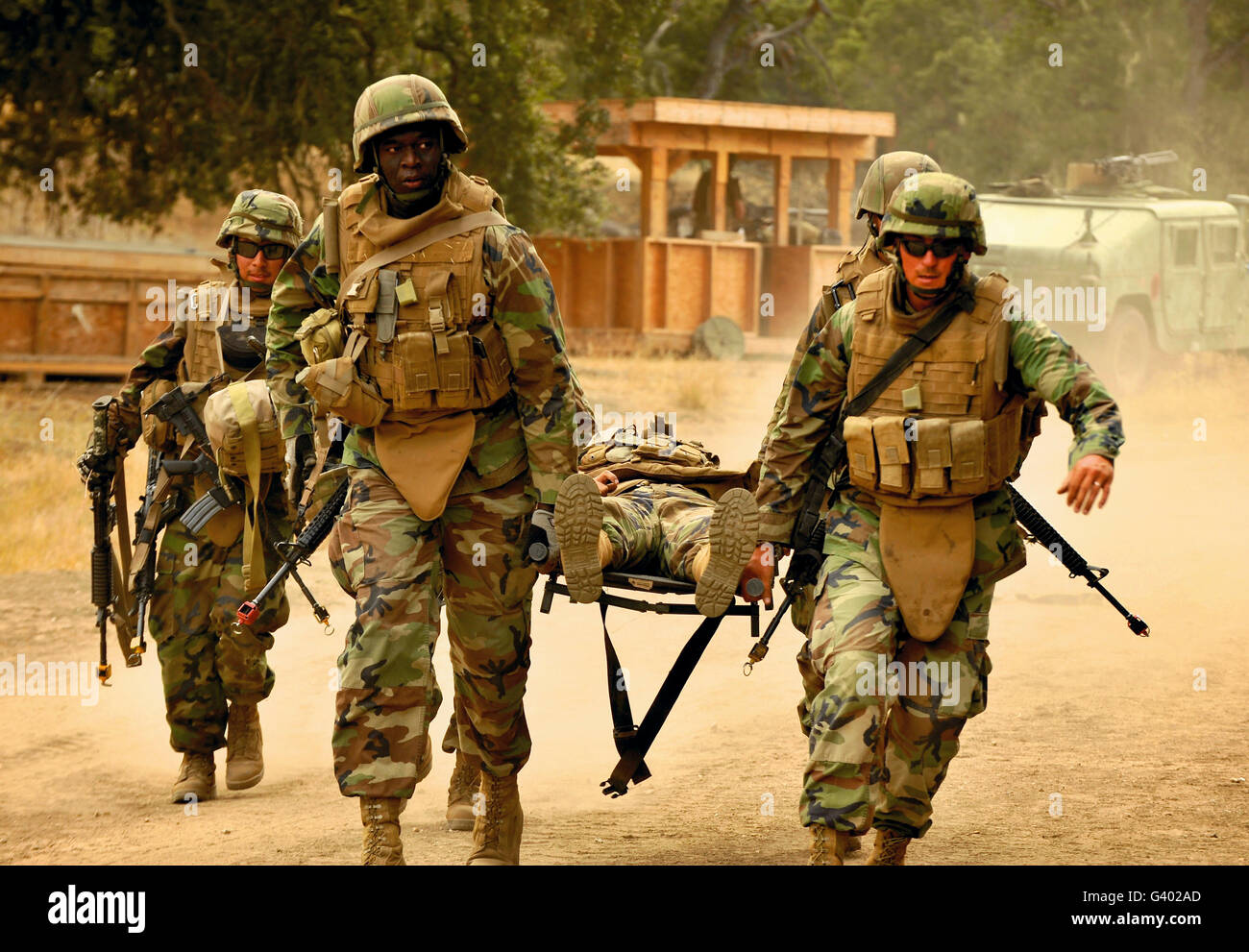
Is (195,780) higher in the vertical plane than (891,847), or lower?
lower

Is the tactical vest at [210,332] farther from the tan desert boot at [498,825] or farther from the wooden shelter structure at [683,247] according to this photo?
the wooden shelter structure at [683,247]

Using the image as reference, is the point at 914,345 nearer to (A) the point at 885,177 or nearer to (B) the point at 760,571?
(B) the point at 760,571

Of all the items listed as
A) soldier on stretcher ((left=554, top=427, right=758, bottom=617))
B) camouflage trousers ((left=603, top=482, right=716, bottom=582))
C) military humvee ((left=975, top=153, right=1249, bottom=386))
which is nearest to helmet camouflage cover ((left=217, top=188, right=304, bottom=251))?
soldier on stretcher ((left=554, top=427, right=758, bottom=617))

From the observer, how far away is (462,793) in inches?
249

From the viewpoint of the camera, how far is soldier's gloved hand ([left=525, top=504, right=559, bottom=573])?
5316mm

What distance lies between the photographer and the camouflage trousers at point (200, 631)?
22.4 feet

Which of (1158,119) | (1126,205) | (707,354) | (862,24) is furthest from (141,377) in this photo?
(862,24)

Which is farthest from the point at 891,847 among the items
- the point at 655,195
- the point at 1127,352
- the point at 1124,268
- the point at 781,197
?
the point at 781,197

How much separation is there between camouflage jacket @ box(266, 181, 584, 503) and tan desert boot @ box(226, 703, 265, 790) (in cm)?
203

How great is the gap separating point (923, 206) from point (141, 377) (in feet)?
11.4

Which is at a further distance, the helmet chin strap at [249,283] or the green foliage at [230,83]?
the green foliage at [230,83]

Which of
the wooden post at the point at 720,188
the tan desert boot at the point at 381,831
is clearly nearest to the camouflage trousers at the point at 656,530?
the tan desert boot at the point at 381,831

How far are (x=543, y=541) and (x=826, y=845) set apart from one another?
1292 millimetres

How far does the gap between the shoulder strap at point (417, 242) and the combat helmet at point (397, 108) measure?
27 cm
